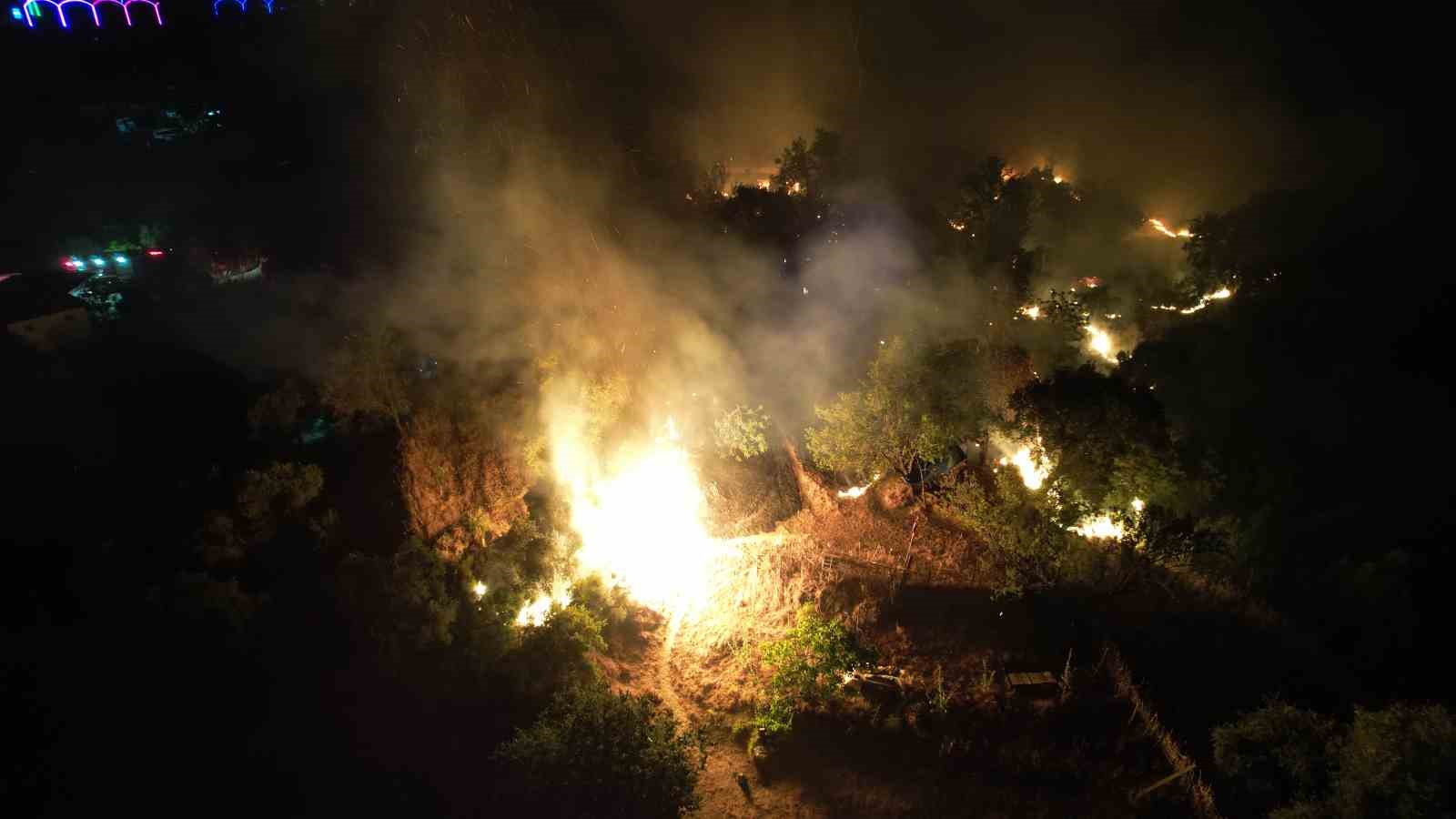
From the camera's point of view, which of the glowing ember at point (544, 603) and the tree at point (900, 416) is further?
the tree at point (900, 416)

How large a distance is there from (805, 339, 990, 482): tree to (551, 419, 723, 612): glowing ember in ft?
10.00

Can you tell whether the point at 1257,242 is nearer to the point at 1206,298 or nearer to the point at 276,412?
the point at 1206,298

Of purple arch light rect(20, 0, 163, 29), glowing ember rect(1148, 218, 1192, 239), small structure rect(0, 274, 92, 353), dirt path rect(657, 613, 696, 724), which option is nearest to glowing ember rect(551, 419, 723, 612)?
dirt path rect(657, 613, 696, 724)

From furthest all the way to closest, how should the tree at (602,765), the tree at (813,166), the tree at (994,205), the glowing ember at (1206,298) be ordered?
1. the tree at (813,166)
2. the tree at (994,205)
3. the glowing ember at (1206,298)
4. the tree at (602,765)

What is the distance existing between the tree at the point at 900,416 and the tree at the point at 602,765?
21.6 feet

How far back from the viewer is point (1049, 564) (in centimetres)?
1116

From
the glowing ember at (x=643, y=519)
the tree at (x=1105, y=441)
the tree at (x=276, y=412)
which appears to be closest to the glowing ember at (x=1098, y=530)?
the tree at (x=1105, y=441)

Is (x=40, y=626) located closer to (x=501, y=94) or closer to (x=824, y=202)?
(x=501, y=94)

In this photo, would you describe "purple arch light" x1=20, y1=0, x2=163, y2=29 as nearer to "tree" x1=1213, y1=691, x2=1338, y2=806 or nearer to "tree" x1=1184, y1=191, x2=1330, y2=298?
"tree" x1=1213, y1=691, x2=1338, y2=806

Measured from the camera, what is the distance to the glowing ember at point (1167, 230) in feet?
85.6

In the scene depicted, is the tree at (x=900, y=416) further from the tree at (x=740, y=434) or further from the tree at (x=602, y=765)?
the tree at (x=602, y=765)

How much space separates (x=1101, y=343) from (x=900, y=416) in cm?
1399

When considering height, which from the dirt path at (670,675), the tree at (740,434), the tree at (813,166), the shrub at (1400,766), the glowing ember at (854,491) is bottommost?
the shrub at (1400,766)

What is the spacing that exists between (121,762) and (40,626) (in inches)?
76.4
